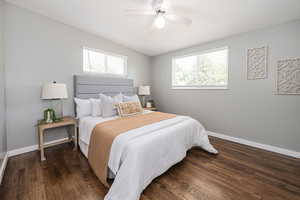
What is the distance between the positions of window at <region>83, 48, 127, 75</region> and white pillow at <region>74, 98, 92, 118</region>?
35.9 inches

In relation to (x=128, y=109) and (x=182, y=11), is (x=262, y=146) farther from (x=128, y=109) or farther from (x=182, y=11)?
(x=182, y=11)

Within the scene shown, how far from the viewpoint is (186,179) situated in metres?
1.72

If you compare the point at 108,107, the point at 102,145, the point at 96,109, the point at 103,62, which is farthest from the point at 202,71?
the point at 102,145

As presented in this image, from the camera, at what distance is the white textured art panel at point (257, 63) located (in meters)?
2.50

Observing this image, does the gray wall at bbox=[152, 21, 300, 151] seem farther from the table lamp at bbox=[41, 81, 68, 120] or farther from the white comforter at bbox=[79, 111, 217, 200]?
the table lamp at bbox=[41, 81, 68, 120]

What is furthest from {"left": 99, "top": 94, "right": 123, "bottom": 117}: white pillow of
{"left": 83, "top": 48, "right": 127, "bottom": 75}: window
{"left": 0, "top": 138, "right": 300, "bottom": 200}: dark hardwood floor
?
{"left": 83, "top": 48, "right": 127, "bottom": 75}: window

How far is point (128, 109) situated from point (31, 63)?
2023mm

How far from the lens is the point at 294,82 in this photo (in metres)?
2.24

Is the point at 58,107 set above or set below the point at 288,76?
below

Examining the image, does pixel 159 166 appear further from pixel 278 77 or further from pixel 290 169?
pixel 278 77

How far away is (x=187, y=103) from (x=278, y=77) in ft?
6.50

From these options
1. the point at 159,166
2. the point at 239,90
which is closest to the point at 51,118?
the point at 159,166

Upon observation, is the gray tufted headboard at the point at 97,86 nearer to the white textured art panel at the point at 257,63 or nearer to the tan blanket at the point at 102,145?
the tan blanket at the point at 102,145

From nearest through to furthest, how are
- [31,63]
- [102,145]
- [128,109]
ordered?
1. [102,145]
2. [31,63]
3. [128,109]
